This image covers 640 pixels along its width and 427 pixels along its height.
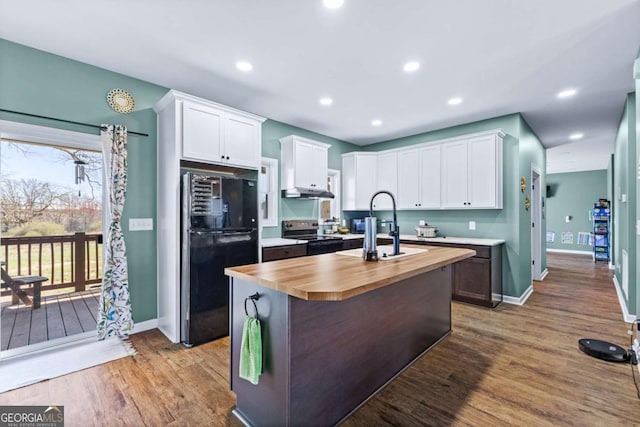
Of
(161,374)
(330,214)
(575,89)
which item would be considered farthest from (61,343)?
(575,89)

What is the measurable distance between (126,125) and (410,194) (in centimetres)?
406

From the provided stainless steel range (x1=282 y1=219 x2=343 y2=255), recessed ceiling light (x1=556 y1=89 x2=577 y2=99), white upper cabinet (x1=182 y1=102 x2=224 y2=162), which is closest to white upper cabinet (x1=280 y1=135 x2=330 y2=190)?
stainless steel range (x1=282 y1=219 x2=343 y2=255)

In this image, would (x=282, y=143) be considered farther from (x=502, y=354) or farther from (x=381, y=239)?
(x=502, y=354)

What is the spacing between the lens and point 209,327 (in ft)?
9.47

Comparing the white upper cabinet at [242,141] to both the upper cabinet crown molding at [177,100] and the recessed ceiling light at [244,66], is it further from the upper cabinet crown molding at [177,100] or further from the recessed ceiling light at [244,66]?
the recessed ceiling light at [244,66]

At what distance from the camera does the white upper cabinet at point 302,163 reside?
4.30 meters

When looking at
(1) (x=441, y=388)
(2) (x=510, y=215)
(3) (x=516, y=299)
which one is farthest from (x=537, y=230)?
(1) (x=441, y=388)

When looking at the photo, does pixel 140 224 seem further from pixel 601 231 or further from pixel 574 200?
pixel 574 200

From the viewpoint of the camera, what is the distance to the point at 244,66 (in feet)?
9.25

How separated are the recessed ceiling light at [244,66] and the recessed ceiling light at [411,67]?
4.89 feet

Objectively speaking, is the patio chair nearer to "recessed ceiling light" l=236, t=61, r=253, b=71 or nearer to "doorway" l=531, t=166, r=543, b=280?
"recessed ceiling light" l=236, t=61, r=253, b=71

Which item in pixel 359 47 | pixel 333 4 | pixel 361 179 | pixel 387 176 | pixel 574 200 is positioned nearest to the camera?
pixel 333 4

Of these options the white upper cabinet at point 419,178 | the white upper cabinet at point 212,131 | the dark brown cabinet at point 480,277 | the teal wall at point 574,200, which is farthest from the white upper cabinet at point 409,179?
the teal wall at point 574,200

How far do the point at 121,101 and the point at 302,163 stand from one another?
229 cm
